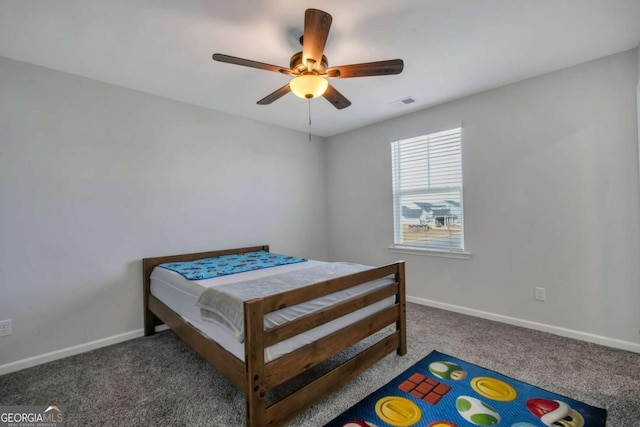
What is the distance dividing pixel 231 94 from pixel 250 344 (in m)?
2.48

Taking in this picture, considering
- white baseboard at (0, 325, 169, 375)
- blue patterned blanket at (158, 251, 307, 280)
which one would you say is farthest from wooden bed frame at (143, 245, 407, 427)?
white baseboard at (0, 325, 169, 375)

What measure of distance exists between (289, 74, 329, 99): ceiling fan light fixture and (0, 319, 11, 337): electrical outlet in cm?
276

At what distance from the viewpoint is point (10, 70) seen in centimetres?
226

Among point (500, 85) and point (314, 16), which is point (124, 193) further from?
point (500, 85)

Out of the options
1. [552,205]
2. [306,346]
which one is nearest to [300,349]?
[306,346]

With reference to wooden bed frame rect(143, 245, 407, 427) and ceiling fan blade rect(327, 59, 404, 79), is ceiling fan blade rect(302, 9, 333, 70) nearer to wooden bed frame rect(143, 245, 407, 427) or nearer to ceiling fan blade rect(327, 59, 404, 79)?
ceiling fan blade rect(327, 59, 404, 79)

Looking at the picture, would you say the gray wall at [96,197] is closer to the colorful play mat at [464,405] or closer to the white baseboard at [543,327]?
the colorful play mat at [464,405]

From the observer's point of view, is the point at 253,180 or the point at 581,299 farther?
the point at 253,180

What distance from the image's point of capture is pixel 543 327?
2.68 metres

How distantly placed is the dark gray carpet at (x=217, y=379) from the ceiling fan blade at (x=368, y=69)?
2.02 meters

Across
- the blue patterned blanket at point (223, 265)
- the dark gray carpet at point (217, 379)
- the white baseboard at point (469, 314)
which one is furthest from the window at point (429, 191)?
the blue patterned blanket at point (223, 265)

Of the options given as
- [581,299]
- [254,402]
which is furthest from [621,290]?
[254,402]

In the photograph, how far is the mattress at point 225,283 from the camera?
1.57 meters

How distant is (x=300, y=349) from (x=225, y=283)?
84 centimetres
